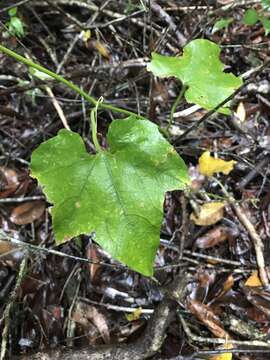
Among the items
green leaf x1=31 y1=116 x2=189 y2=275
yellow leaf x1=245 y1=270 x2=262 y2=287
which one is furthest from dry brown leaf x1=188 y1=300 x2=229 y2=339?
green leaf x1=31 y1=116 x2=189 y2=275

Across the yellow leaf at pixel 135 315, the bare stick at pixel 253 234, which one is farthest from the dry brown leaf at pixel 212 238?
the yellow leaf at pixel 135 315

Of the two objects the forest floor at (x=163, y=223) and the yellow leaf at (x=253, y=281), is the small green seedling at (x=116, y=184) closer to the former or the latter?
the forest floor at (x=163, y=223)

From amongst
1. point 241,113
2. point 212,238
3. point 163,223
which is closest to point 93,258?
point 163,223

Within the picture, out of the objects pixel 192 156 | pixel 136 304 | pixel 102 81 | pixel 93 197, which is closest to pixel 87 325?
pixel 136 304

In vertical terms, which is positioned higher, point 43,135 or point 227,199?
point 43,135

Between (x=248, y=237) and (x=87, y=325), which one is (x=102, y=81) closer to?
(x=248, y=237)

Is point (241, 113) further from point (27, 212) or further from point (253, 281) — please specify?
point (27, 212)

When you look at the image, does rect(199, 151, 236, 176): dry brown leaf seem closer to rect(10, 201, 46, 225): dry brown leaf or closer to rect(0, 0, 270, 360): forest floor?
rect(0, 0, 270, 360): forest floor
